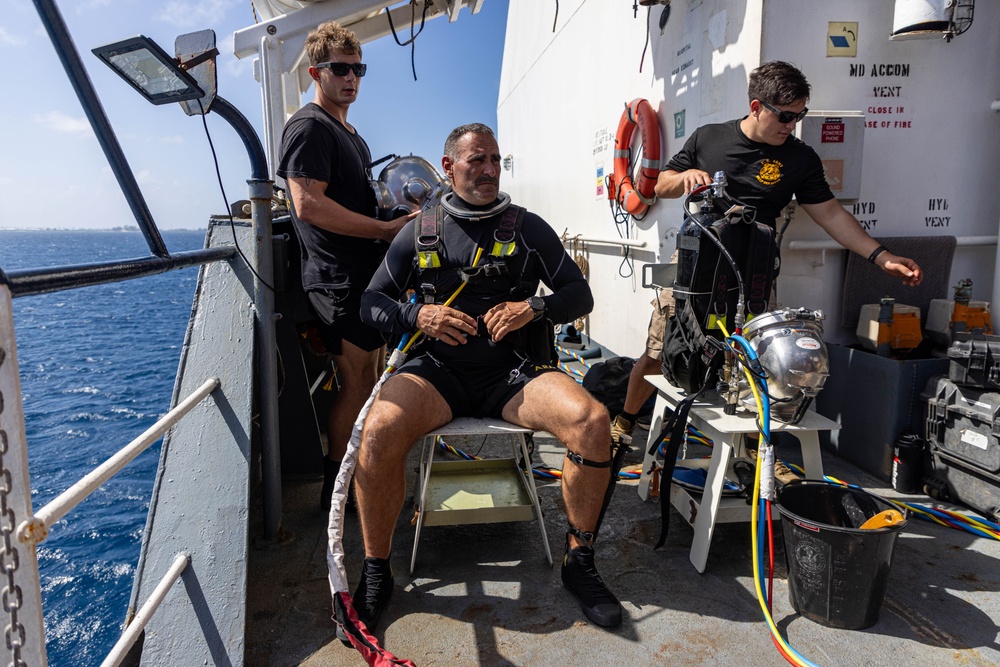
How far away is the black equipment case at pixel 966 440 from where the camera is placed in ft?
9.19

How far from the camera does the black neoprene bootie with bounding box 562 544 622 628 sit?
2174 mm

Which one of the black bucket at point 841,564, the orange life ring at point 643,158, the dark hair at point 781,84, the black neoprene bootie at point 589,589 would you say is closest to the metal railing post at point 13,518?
the black neoprene bootie at point 589,589

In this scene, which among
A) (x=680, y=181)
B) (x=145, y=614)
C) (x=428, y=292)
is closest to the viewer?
(x=145, y=614)

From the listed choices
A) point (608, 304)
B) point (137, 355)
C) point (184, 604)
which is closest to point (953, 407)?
point (184, 604)

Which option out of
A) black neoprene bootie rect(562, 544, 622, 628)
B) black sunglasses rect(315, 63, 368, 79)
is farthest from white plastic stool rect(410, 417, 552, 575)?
black sunglasses rect(315, 63, 368, 79)

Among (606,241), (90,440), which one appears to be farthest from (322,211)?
(90,440)

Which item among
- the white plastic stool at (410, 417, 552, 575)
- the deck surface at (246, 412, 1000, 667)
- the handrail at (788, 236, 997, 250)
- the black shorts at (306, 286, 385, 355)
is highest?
the handrail at (788, 236, 997, 250)

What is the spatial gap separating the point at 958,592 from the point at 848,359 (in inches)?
56.6

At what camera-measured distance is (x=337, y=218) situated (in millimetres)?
2707

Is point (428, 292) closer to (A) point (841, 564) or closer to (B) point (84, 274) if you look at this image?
(B) point (84, 274)

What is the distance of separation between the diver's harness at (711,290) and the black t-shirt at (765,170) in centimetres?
41

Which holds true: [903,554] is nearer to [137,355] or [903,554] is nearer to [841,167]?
[841,167]

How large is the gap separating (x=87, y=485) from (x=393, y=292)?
1381mm

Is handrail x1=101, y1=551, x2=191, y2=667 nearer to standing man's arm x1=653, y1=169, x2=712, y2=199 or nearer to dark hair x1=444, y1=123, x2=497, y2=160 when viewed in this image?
dark hair x1=444, y1=123, x2=497, y2=160
